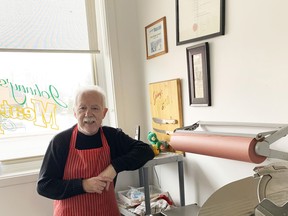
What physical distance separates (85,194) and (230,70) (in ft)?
3.22

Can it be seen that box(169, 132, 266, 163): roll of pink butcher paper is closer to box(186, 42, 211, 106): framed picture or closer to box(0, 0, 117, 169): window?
box(186, 42, 211, 106): framed picture

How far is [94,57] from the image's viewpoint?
8.05 ft

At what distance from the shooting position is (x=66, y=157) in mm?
1429

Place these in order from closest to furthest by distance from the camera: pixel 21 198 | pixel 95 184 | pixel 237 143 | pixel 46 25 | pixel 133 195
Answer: pixel 237 143 < pixel 95 184 < pixel 21 198 < pixel 133 195 < pixel 46 25

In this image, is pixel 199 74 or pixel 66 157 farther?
pixel 199 74

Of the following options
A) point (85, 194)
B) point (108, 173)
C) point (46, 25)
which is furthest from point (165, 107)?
point (46, 25)

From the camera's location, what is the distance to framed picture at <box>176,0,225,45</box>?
4.99ft

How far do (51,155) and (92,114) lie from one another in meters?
0.29

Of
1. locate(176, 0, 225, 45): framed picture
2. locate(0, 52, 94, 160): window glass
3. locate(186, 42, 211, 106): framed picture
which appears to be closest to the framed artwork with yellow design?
locate(186, 42, 211, 106): framed picture

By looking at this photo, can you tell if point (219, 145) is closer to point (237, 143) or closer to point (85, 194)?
point (237, 143)

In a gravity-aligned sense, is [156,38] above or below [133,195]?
above

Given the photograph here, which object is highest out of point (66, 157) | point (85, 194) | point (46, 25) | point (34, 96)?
point (46, 25)

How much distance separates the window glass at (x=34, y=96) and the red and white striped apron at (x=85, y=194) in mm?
906

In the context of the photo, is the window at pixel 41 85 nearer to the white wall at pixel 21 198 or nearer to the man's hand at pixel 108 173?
the white wall at pixel 21 198
